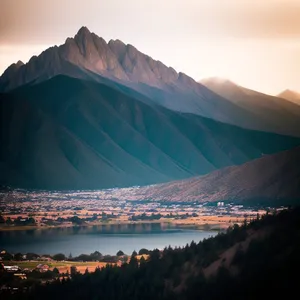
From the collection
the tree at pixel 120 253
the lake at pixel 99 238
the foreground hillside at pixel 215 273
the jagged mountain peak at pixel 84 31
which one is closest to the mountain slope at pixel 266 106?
the jagged mountain peak at pixel 84 31

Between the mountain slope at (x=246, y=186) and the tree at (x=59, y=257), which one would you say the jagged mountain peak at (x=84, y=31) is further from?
the tree at (x=59, y=257)

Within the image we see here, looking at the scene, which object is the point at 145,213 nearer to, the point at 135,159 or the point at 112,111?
the point at 135,159

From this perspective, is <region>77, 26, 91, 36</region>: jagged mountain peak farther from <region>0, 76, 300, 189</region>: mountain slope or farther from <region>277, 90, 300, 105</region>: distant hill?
<region>277, 90, 300, 105</region>: distant hill

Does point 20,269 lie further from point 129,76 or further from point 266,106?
point 129,76

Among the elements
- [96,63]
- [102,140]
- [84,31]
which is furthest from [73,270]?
[96,63]

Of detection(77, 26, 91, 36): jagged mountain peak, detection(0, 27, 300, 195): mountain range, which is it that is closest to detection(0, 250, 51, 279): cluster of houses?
detection(0, 27, 300, 195): mountain range

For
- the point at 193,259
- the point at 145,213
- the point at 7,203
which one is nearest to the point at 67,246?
the point at 193,259
